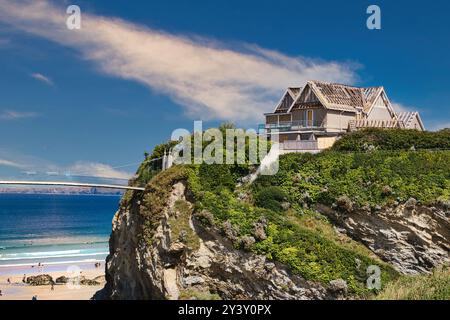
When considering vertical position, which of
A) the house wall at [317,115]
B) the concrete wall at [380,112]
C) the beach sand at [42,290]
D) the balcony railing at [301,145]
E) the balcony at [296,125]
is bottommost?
the beach sand at [42,290]

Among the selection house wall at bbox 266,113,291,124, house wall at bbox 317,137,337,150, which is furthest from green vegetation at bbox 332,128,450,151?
house wall at bbox 266,113,291,124

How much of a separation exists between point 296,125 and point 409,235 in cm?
1803

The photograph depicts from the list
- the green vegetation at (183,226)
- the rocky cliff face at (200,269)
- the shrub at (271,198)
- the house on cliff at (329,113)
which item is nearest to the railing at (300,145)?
the house on cliff at (329,113)

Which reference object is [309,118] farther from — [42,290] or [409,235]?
[42,290]

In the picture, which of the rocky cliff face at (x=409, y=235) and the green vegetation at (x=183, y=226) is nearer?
the rocky cliff face at (x=409, y=235)

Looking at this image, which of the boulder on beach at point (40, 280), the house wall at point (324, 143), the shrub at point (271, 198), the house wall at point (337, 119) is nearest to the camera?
the shrub at point (271, 198)

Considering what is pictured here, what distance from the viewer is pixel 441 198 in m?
26.7

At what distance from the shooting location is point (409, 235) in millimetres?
27125

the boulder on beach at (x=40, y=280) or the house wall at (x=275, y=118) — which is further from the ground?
the house wall at (x=275, y=118)

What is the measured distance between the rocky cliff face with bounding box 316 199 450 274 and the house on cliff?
43.8 feet

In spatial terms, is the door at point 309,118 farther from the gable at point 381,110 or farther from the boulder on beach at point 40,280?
the boulder on beach at point 40,280

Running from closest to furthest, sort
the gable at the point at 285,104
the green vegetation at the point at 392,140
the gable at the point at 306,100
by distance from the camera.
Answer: the green vegetation at the point at 392,140 → the gable at the point at 306,100 → the gable at the point at 285,104

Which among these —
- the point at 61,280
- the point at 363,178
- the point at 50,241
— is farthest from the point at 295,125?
the point at 50,241

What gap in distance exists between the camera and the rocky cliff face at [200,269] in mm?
25266
